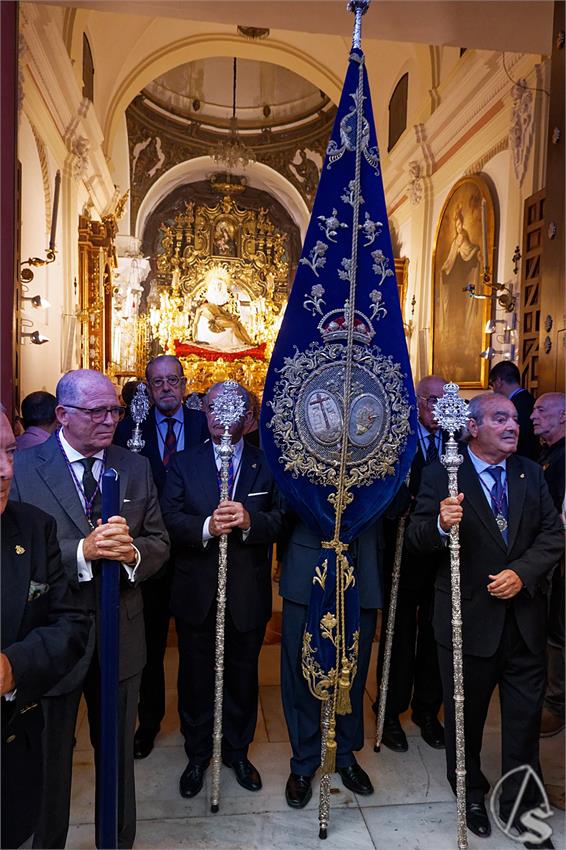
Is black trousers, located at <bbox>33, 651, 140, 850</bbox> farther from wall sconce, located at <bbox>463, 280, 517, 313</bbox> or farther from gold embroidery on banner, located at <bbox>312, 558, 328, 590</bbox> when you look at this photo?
wall sconce, located at <bbox>463, 280, 517, 313</bbox>

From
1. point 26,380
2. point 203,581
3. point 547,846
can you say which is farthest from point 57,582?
point 26,380

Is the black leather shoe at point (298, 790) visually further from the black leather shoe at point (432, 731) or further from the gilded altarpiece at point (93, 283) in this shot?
the gilded altarpiece at point (93, 283)

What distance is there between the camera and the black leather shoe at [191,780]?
294cm

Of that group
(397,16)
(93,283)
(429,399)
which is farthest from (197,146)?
(429,399)

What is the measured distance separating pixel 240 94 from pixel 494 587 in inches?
682

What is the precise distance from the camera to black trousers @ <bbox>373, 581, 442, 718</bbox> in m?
3.54

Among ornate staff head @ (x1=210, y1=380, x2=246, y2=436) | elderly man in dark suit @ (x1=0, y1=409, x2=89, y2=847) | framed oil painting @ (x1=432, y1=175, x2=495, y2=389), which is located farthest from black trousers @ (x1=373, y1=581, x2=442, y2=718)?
framed oil painting @ (x1=432, y1=175, x2=495, y2=389)

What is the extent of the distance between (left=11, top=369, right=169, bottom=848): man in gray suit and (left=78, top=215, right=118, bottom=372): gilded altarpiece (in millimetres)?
6708

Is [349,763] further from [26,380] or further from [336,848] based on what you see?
[26,380]

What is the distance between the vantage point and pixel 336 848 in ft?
8.53

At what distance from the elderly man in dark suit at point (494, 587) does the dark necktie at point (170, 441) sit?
164cm

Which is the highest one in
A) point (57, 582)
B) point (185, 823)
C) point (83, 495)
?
point (83, 495)

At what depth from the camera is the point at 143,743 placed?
330 cm

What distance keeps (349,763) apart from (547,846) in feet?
2.84
